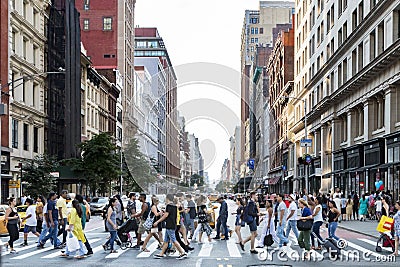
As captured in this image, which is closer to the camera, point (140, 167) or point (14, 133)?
point (140, 167)

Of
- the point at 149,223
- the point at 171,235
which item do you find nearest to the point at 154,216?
the point at 149,223

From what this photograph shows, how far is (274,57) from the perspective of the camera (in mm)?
105500

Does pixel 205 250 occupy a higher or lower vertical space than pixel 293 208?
lower

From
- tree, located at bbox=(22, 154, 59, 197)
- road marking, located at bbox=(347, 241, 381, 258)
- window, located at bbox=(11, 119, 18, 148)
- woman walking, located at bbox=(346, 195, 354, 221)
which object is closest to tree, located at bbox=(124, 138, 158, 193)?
road marking, located at bbox=(347, 241, 381, 258)

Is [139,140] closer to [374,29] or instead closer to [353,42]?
[374,29]

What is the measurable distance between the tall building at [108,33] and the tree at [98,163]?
4039 centimetres

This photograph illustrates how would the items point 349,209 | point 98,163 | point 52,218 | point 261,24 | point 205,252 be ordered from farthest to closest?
1. point 261,24
2. point 98,163
3. point 349,209
4. point 52,218
5. point 205,252

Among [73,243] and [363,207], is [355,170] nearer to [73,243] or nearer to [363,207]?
[363,207]

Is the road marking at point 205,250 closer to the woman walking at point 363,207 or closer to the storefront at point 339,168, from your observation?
the woman walking at point 363,207

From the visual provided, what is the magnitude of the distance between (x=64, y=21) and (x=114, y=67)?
113 feet

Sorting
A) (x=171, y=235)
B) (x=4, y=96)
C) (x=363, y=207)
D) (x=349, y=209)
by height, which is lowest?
(x=349, y=209)

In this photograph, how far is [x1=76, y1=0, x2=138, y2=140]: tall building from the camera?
102688mm

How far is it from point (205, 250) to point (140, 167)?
30.0ft

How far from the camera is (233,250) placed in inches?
867
